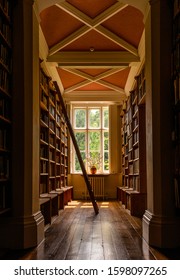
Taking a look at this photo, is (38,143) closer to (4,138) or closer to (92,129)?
(4,138)

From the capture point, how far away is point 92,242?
13.2ft

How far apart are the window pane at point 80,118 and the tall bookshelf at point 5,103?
7.66m

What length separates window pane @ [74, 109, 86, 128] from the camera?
1155 cm

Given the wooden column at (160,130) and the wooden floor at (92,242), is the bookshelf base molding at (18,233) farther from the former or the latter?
the wooden column at (160,130)

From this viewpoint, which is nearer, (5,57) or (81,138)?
(5,57)

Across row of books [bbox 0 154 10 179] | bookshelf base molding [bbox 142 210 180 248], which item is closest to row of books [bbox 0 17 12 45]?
row of books [bbox 0 154 10 179]

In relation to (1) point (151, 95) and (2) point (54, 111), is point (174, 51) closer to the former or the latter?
(1) point (151, 95)

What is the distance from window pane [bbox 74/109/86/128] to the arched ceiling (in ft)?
9.10

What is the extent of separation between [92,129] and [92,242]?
7662 millimetres

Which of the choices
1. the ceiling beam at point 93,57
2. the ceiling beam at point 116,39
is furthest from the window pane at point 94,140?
the ceiling beam at point 116,39

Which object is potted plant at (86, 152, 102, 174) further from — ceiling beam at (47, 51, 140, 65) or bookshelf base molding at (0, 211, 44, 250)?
bookshelf base molding at (0, 211, 44, 250)

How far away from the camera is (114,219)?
6.18 metres

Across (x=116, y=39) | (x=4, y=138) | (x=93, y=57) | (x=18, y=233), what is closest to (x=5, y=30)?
(x=4, y=138)
